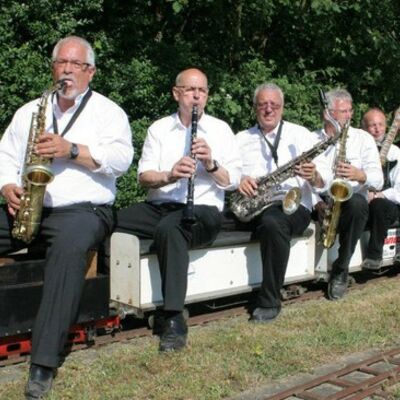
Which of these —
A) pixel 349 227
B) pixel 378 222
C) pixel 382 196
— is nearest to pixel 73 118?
pixel 349 227

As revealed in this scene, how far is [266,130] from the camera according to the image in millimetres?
5516

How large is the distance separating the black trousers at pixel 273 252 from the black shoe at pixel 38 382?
6.27 ft

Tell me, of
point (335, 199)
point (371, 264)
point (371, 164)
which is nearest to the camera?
point (335, 199)

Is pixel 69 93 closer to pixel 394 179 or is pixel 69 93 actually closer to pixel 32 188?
pixel 32 188

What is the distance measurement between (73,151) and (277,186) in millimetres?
1868

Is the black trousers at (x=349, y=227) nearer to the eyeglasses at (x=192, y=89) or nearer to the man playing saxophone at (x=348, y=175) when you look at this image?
the man playing saxophone at (x=348, y=175)

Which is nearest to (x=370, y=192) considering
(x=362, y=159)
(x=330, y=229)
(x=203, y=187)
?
(x=362, y=159)

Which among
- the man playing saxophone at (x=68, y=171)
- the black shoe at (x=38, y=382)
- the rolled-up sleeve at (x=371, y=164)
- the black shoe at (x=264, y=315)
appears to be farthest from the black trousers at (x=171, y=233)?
the rolled-up sleeve at (x=371, y=164)

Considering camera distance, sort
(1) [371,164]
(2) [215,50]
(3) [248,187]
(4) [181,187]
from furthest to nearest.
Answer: (2) [215,50] < (1) [371,164] < (3) [248,187] < (4) [181,187]

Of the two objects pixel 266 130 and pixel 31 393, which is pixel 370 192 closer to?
pixel 266 130

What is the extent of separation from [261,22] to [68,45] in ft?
16.0

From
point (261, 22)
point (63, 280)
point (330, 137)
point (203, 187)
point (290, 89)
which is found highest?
point (261, 22)

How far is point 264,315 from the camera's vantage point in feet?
16.2

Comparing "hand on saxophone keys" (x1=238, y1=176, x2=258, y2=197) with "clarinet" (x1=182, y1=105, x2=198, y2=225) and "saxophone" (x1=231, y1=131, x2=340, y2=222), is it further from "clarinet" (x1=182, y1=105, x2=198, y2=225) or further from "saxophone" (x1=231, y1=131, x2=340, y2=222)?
"clarinet" (x1=182, y1=105, x2=198, y2=225)
